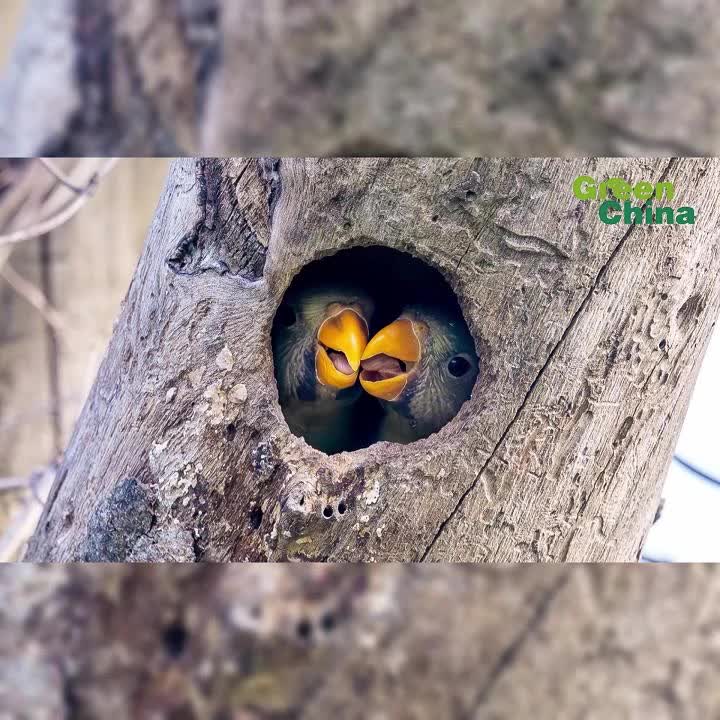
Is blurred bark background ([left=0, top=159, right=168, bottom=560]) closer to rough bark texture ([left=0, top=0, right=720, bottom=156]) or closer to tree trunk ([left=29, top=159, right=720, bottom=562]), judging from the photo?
rough bark texture ([left=0, top=0, right=720, bottom=156])

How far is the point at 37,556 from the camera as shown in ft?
2.91

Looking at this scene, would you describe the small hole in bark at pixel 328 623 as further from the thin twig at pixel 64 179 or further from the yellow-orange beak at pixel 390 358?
the thin twig at pixel 64 179

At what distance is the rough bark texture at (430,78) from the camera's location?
1.48 metres

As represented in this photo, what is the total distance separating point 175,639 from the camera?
0.91 metres

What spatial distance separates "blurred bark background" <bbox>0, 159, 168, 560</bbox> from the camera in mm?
1479

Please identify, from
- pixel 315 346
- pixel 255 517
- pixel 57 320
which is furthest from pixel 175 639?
pixel 57 320

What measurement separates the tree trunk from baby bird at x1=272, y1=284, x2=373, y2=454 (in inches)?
8.9

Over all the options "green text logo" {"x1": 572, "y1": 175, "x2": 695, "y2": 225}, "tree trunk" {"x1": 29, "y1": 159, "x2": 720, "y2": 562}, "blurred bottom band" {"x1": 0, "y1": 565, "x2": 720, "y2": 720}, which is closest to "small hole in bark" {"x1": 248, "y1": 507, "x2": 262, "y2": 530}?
"tree trunk" {"x1": 29, "y1": 159, "x2": 720, "y2": 562}

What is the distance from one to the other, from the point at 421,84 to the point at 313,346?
2.91ft

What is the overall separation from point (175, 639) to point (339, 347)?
412 mm

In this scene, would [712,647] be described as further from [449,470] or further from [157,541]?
[157,541]

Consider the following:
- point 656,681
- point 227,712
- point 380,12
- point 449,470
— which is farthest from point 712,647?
point 380,12

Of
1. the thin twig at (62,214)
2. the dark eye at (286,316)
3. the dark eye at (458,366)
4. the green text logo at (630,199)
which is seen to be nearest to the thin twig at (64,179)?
the thin twig at (62,214)

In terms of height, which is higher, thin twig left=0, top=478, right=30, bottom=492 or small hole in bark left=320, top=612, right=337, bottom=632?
small hole in bark left=320, top=612, right=337, bottom=632
